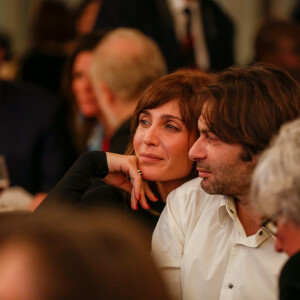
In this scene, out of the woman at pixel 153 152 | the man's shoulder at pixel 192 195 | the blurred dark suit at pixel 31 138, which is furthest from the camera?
the blurred dark suit at pixel 31 138

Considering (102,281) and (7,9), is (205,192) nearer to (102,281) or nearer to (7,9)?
(102,281)

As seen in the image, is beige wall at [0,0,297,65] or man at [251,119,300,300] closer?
man at [251,119,300,300]

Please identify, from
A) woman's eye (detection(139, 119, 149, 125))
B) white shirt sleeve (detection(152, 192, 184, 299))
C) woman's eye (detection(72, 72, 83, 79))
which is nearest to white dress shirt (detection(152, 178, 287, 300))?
white shirt sleeve (detection(152, 192, 184, 299))

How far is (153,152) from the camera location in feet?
6.77

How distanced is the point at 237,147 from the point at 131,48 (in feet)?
5.10

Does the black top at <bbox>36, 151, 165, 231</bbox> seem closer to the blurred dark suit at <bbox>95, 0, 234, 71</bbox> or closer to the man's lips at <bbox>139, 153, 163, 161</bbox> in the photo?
the man's lips at <bbox>139, 153, 163, 161</bbox>

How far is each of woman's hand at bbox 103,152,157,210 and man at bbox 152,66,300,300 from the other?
0.18 m

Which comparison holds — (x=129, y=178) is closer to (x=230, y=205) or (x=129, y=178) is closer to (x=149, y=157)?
(x=149, y=157)

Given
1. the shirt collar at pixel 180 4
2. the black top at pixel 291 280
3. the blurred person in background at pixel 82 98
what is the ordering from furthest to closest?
the shirt collar at pixel 180 4
the blurred person in background at pixel 82 98
the black top at pixel 291 280

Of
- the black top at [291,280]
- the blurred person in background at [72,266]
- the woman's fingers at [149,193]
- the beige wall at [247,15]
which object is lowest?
the beige wall at [247,15]

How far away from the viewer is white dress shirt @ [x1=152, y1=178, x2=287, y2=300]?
1.68m

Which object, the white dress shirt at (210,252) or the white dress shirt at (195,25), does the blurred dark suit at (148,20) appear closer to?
the white dress shirt at (195,25)

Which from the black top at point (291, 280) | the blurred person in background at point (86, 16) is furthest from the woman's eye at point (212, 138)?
the blurred person in background at point (86, 16)

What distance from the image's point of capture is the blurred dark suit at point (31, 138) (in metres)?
3.58
